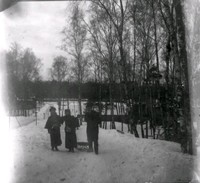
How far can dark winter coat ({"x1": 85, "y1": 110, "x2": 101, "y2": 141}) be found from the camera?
28.6ft

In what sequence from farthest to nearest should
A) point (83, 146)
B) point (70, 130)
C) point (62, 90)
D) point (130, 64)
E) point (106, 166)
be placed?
point (62, 90), point (130, 64), point (70, 130), point (83, 146), point (106, 166)

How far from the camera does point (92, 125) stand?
879 centimetres

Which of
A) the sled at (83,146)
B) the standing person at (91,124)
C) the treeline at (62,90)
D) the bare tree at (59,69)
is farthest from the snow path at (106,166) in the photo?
the bare tree at (59,69)

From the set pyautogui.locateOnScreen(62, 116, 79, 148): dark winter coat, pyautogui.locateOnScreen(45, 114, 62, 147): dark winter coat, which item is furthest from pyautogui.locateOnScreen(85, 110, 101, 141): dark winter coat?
pyautogui.locateOnScreen(45, 114, 62, 147): dark winter coat

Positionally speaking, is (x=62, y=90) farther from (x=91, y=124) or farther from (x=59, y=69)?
(x=91, y=124)

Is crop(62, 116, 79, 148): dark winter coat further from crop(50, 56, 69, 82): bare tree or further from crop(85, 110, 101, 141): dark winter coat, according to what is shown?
crop(50, 56, 69, 82): bare tree

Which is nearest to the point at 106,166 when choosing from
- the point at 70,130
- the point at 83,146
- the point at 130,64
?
the point at 83,146

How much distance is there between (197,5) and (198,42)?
5.02ft

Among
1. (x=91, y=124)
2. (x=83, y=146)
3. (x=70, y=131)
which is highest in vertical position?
(x=91, y=124)

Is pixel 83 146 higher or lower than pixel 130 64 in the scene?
lower

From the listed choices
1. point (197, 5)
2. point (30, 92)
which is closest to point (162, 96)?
point (197, 5)

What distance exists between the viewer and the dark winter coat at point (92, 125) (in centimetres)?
870

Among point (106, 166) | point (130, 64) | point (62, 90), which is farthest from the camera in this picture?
point (62, 90)

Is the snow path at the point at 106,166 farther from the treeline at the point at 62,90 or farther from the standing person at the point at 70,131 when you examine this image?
the treeline at the point at 62,90
